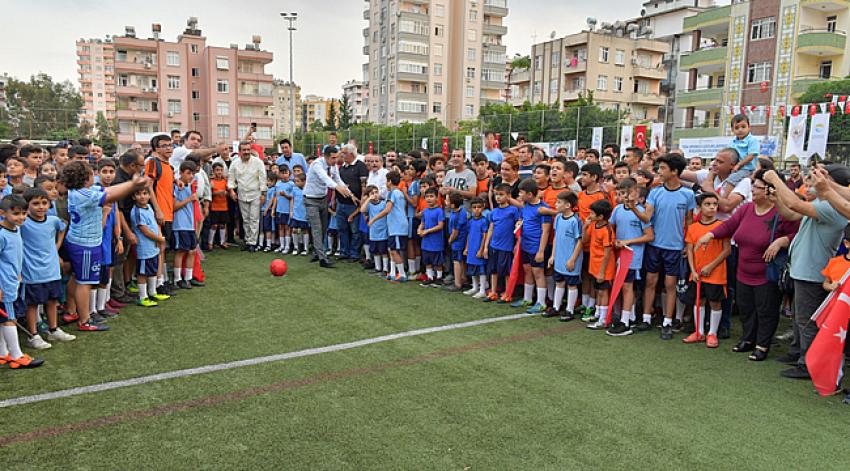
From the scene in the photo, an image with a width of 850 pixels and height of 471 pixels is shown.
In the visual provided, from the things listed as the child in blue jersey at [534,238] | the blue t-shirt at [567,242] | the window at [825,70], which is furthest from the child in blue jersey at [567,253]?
the window at [825,70]

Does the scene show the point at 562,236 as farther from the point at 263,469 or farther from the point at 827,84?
the point at 827,84

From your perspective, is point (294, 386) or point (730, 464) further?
point (294, 386)

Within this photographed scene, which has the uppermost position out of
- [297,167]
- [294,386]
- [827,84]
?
[827,84]

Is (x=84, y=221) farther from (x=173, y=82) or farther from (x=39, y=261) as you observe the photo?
(x=173, y=82)

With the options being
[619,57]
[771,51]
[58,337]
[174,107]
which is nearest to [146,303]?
[58,337]

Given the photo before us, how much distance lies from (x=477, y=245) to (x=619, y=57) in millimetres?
51286

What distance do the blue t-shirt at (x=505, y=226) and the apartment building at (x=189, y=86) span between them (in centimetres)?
5653

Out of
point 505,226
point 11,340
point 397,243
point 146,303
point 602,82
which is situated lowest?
point 146,303

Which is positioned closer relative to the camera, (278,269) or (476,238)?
(476,238)

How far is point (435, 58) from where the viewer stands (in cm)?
6669

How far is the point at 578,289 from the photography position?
7543 millimetres

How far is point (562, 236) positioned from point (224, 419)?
4.44m

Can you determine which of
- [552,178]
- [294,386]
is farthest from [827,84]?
[294,386]

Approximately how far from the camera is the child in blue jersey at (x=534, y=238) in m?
7.33
